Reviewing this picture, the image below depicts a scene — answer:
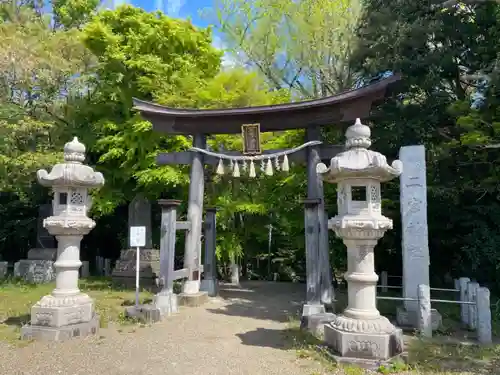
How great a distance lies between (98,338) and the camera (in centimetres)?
676

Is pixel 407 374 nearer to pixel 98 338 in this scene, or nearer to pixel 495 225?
pixel 98 338

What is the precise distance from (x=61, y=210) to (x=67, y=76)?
930 cm

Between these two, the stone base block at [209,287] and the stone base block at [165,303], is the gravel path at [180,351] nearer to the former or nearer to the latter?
the stone base block at [165,303]

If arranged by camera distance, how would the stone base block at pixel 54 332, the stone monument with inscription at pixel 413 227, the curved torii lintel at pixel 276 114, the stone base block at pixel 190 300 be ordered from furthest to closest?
1. the stone base block at pixel 190 300
2. the curved torii lintel at pixel 276 114
3. the stone monument with inscription at pixel 413 227
4. the stone base block at pixel 54 332

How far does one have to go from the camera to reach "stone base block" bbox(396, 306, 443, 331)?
7.33 metres

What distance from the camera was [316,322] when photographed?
6.97 m

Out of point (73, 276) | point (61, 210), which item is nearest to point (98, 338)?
point (73, 276)

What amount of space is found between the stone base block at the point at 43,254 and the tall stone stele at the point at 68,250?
373 inches

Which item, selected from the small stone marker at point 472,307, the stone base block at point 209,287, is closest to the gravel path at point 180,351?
the stone base block at point 209,287

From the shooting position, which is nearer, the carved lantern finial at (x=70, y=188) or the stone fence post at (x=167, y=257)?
the carved lantern finial at (x=70, y=188)

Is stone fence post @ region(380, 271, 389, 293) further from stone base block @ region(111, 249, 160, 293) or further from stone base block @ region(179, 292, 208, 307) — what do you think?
stone base block @ region(111, 249, 160, 293)

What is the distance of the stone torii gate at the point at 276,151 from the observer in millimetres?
8484

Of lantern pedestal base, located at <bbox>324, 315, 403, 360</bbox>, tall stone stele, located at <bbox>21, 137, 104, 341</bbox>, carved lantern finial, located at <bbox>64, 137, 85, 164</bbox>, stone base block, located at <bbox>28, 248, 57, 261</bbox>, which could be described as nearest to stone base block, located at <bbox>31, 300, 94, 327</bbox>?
tall stone stele, located at <bbox>21, 137, 104, 341</bbox>

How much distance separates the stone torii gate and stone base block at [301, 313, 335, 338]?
32.7 inches
